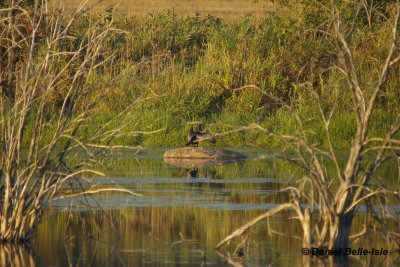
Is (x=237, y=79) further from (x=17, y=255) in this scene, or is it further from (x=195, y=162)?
(x=17, y=255)

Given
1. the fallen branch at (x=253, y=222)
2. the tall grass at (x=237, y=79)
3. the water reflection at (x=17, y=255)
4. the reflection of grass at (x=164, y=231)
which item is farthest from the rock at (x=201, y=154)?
the water reflection at (x=17, y=255)

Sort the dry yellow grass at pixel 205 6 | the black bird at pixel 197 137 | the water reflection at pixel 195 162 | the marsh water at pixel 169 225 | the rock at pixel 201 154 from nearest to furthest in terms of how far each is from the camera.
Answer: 1. the marsh water at pixel 169 225
2. the water reflection at pixel 195 162
3. the rock at pixel 201 154
4. the black bird at pixel 197 137
5. the dry yellow grass at pixel 205 6

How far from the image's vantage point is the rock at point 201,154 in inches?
867

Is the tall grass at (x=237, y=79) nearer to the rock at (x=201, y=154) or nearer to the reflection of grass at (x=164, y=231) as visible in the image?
the rock at (x=201, y=154)

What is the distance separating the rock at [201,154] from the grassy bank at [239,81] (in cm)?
66

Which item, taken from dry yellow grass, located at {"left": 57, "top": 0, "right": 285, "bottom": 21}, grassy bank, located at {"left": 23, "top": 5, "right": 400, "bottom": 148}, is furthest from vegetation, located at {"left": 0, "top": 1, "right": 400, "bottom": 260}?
dry yellow grass, located at {"left": 57, "top": 0, "right": 285, "bottom": 21}

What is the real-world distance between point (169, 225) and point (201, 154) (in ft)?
29.9

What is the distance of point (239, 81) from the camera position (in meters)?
27.1

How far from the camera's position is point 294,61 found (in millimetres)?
27516

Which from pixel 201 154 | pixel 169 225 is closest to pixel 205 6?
pixel 201 154

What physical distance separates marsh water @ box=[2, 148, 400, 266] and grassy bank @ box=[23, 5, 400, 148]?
444cm

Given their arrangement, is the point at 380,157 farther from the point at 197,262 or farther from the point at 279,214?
the point at 279,214

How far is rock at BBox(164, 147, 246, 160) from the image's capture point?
2203cm

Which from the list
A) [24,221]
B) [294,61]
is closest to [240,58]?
[294,61]
